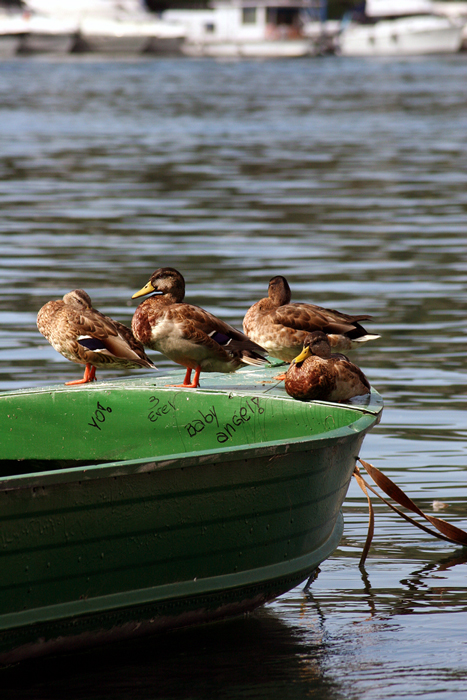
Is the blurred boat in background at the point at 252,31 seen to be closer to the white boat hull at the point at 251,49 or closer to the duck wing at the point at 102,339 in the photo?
the white boat hull at the point at 251,49

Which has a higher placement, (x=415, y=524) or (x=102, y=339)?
(x=102, y=339)

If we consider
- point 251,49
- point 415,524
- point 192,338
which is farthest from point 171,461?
point 251,49

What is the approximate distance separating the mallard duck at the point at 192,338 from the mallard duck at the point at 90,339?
0.29 m

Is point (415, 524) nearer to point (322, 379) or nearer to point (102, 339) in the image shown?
point (322, 379)

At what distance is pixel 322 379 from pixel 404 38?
108 metres

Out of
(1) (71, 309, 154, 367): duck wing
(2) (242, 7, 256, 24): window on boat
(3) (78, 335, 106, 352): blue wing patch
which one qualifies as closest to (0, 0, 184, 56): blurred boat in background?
(2) (242, 7, 256, 24): window on boat

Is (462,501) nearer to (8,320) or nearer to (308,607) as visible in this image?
(308,607)

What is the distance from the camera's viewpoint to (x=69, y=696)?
19.0 ft

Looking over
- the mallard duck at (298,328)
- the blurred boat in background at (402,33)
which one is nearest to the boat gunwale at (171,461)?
the mallard duck at (298,328)

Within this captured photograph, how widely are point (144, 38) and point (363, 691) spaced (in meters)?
106

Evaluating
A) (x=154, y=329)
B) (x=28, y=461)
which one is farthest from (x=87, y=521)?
(x=154, y=329)

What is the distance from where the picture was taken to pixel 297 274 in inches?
664

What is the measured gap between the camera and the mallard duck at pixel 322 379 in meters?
7.08

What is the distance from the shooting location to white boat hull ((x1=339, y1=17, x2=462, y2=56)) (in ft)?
357
